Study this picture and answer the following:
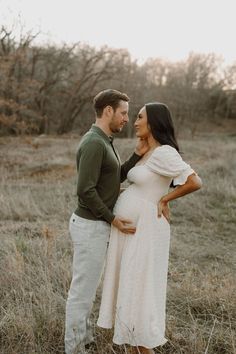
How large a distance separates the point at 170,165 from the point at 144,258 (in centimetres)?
68

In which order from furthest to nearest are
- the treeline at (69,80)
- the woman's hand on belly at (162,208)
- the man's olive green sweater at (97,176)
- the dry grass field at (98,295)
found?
the treeline at (69,80)
the dry grass field at (98,295)
the woman's hand on belly at (162,208)
the man's olive green sweater at (97,176)

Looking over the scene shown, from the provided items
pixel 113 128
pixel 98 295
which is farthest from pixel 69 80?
pixel 113 128

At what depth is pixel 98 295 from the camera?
180 inches

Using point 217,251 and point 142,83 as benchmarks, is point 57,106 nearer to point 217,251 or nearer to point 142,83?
point 142,83

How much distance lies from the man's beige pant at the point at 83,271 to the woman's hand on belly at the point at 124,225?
11 cm

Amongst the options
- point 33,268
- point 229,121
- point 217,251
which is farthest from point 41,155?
point 229,121

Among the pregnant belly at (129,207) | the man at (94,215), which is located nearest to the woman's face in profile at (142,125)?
the man at (94,215)

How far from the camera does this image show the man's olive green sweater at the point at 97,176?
117 inches

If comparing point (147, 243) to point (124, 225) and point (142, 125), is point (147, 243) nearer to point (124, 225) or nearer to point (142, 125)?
point (124, 225)

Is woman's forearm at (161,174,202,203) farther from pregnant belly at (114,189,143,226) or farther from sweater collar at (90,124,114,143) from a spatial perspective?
sweater collar at (90,124,114,143)

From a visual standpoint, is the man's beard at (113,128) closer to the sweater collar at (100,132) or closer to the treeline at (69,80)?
the sweater collar at (100,132)

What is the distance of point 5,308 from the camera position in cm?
404

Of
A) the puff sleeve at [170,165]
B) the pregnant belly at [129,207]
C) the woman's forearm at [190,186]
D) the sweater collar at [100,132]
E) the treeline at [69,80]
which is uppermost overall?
the sweater collar at [100,132]

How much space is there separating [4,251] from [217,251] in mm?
3117
